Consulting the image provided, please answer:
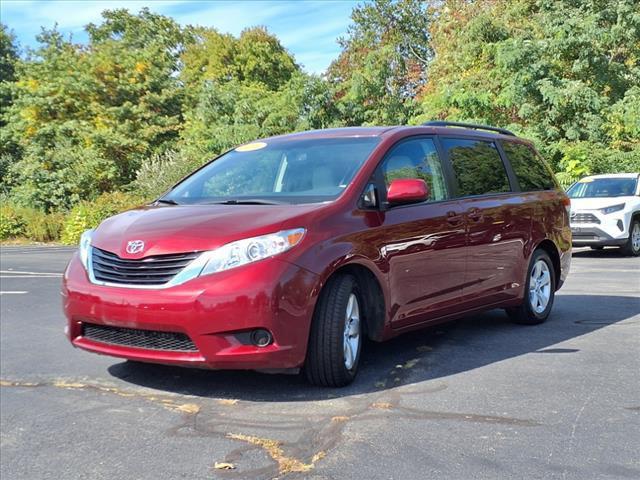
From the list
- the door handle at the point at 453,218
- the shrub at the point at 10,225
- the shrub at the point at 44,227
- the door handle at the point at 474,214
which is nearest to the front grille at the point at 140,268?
the door handle at the point at 453,218

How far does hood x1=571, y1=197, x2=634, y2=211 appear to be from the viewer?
1459cm

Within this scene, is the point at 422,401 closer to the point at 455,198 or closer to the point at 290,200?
the point at 290,200

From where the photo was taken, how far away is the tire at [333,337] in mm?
4406

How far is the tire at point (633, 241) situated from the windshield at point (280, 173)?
35.6 feet

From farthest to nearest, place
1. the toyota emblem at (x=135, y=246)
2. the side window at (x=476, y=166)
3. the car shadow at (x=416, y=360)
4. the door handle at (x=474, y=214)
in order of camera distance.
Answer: the side window at (x=476, y=166)
the door handle at (x=474, y=214)
the car shadow at (x=416, y=360)
the toyota emblem at (x=135, y=246)

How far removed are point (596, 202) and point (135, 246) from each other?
12.3 meters

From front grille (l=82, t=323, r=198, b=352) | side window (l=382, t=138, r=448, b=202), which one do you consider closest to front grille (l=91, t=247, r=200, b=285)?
front grille (l=82, t=323, r=198, b=352)

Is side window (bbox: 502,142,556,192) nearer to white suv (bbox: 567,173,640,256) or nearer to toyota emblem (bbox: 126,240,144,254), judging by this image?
toyota emblem (bbox: 126,240,144,254)

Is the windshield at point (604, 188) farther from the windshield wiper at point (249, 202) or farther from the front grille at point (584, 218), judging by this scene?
the windshield wiper at point (249, 202)

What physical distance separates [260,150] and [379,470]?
3.15 m

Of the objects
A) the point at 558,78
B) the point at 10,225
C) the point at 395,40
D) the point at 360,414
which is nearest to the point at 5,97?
the point at 10,225

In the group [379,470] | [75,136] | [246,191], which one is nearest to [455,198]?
[246,191]

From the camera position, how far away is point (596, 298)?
858 centimetres

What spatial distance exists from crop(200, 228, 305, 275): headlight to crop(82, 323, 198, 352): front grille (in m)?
0.46
